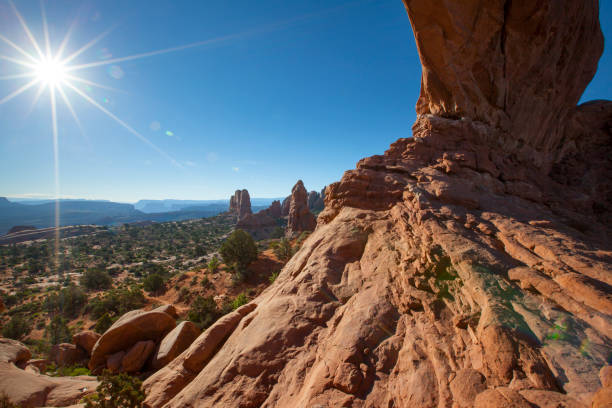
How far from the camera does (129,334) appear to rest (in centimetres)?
1319

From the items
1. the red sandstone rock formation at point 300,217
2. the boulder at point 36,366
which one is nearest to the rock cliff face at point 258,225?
the red sandstone rock formation at point 300,217

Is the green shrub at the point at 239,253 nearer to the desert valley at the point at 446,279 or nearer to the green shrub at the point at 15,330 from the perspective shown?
the desert valley at the point at 446,279

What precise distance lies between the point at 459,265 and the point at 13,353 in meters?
23.9

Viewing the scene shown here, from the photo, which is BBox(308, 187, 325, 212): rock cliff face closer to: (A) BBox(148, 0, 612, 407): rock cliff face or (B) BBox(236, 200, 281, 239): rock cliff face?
(B) BBox(236, 200, 281, 239): rock cliff face

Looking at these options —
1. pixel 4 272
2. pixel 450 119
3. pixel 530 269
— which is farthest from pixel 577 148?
pixel 4 272

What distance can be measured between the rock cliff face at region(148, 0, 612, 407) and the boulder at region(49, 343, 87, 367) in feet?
43.8

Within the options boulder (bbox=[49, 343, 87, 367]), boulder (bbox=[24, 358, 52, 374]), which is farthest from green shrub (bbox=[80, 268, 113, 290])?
boulder (bbox=[24, 358, 52, 374])

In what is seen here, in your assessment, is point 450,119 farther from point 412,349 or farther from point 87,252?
point 87,252

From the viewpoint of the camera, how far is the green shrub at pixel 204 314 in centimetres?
2043

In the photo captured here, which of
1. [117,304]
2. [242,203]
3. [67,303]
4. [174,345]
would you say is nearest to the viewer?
[174,345]

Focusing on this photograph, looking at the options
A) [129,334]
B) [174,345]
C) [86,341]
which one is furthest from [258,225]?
[174,345]

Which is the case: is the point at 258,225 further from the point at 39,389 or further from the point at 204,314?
the point at 39,389

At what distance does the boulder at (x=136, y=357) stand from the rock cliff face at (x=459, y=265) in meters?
5.09

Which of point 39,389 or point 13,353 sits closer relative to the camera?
point 39,389
